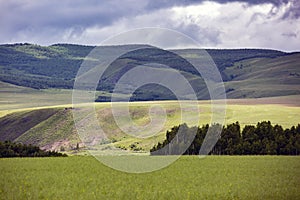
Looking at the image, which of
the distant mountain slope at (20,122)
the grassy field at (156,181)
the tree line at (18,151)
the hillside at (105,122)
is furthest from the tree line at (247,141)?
the distant mountain slope at (20,122)

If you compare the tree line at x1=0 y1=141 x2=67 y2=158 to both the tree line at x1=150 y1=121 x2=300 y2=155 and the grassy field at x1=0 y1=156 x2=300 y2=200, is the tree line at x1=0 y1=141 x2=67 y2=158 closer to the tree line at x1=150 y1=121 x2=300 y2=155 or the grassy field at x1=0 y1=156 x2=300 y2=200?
the grassy field at x1=0 y1=156 x2=300 y2=200

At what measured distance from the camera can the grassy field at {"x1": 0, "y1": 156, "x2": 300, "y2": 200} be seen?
2895 cm

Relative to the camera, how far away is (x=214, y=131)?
76062 millimetres

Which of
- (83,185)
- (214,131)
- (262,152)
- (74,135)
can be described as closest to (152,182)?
(83,185)

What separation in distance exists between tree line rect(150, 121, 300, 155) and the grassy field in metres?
19.9

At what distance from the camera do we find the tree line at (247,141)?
226ft

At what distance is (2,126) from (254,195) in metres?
150

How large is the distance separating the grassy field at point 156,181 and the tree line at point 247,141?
65.3ft

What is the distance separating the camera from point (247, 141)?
234ft

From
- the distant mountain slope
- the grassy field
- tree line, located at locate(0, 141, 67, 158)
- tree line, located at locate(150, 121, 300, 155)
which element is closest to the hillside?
the distant mountain slope

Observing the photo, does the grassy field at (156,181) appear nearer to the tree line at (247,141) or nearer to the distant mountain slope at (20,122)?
the tree line at (247,141)

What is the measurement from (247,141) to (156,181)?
3765 centimetres

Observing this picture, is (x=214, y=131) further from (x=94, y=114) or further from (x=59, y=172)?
(x=94, y=114)

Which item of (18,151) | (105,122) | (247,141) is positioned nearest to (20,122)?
(105,122)
